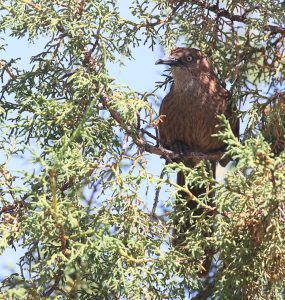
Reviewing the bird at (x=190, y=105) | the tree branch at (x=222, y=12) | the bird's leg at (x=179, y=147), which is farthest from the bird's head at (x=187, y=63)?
the tree branch at (x=222, y=12)

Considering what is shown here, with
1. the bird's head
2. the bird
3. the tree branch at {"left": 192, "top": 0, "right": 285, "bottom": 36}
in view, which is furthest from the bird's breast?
the tree branch at {"left": 192, "top": 0, "right": 285, "bottom": 36}

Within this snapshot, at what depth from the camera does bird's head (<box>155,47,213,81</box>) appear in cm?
568

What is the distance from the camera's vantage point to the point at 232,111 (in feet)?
16.3

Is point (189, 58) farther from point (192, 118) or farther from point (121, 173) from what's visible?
point (121, 173)

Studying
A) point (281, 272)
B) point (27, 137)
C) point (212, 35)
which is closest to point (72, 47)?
point (27, 137)

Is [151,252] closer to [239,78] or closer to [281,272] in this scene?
[281,272]

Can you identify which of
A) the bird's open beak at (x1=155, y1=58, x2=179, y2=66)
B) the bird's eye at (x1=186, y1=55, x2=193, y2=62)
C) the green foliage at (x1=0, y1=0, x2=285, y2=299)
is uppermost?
the bird's eye at (x1=186, y1=55, x2=193, y2=62)

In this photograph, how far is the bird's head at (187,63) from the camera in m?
5.68

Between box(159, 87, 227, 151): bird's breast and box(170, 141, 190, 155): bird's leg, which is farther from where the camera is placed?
box(170, 141, 190, 155): bird's leg

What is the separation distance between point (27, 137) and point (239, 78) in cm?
131

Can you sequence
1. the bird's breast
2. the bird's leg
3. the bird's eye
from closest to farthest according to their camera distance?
the bird's breast < the bird's leg < the bird's eye

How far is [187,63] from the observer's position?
5699 mm

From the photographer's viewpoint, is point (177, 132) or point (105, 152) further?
point (177, 132)

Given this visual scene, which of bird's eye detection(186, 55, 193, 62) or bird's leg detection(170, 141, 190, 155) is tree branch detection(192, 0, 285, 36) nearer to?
bird's eye detection(186, 55, 193, 62)
